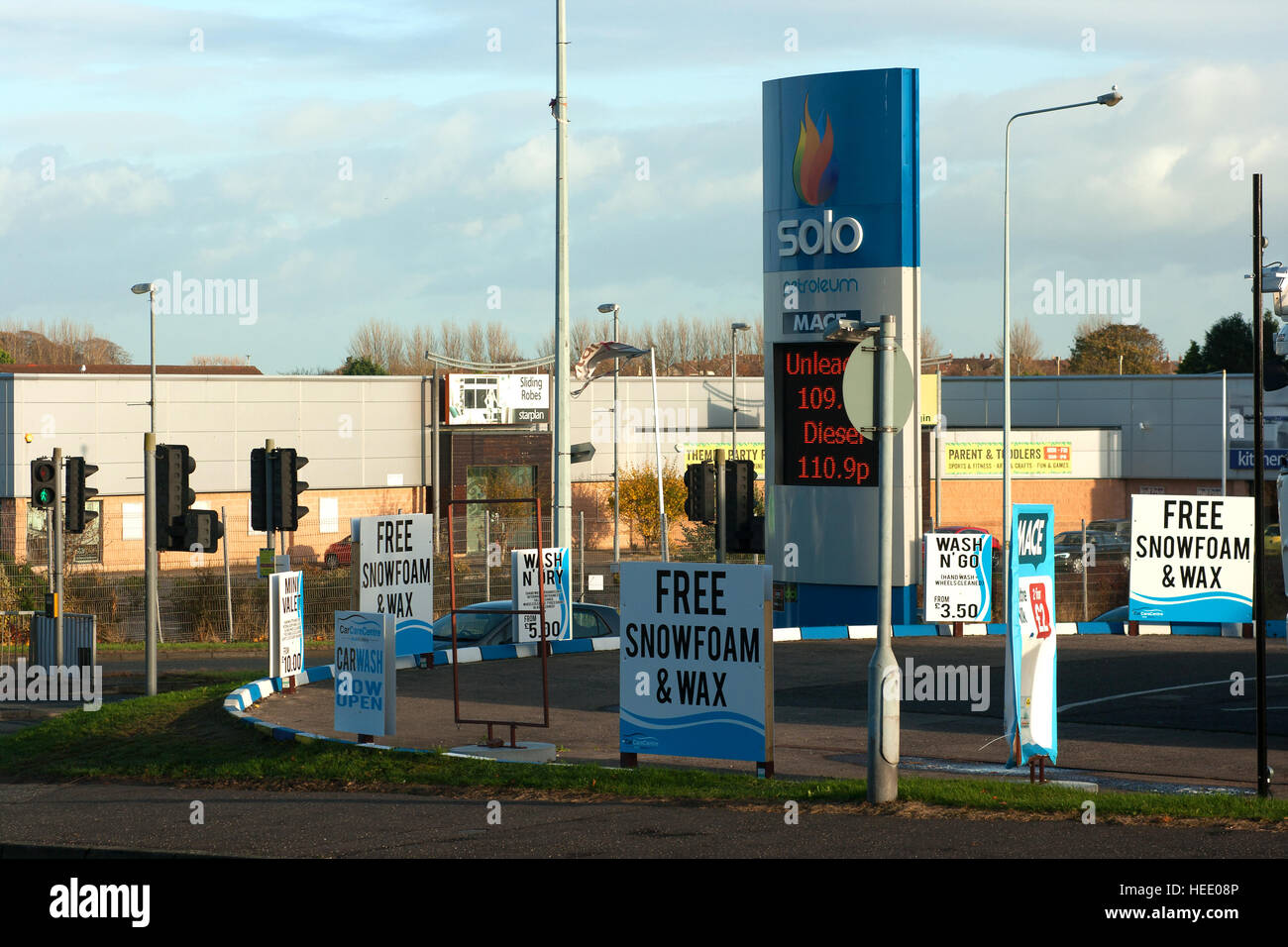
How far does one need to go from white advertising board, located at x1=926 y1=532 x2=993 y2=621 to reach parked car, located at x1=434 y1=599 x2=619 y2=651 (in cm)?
500

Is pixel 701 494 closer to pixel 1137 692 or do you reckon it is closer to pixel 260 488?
pixel 260 488

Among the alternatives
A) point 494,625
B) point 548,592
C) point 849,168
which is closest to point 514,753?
point 548,592

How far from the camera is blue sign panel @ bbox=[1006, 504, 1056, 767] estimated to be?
11469mm

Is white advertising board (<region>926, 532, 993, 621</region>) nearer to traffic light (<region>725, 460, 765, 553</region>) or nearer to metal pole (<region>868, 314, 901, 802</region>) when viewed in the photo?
traffic light (<region>725, 460, 765, 553</region>)

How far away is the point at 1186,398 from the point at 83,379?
4505 centimetres

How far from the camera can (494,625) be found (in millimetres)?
21062

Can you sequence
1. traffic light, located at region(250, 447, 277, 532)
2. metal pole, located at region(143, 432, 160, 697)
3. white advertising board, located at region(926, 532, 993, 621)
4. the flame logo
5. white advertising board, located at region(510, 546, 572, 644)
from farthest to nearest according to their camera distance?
white advertising board, located at region(926, 532, 993, 621) < the flame logo < white advertising board, located at region(510, 546, 572, 644) < traffic light, located at region(250, 447, 277, 532) < metal pole, located at region(143, 432, 160, 697)

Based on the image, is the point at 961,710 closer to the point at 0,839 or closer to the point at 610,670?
the point at 610,670

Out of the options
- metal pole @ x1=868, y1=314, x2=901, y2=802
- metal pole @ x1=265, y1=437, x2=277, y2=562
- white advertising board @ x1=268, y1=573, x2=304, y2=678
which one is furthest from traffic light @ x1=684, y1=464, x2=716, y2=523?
metal pole @ x1=868, y1=314, x2=901, y2=802

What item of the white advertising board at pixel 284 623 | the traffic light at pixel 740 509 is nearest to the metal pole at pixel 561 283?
the traffic light at pixel 740 509

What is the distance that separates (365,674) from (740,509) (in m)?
8.69

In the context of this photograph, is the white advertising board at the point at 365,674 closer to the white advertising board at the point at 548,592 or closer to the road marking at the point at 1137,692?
the white advertising board at the point at 548,592

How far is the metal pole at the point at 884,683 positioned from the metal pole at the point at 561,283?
1105 centimetres

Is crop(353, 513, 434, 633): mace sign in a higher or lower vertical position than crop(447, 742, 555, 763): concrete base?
higher
